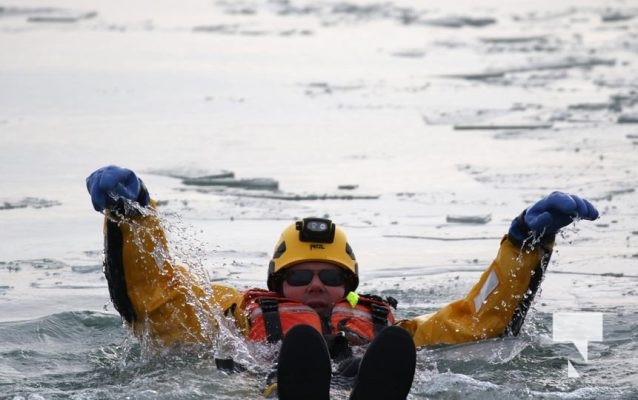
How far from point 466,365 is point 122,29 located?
15750 millimetres

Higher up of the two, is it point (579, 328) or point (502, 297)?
point (502, 297)

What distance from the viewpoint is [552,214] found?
6.89 m

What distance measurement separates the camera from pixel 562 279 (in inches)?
364

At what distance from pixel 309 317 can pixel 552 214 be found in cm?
126

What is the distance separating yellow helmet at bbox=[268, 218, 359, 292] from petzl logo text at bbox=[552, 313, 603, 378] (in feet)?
4.13

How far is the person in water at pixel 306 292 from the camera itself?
699 cm

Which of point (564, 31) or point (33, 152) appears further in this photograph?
point (564, 31)

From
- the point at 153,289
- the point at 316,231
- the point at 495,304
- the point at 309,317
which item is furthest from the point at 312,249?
the point at 495,304

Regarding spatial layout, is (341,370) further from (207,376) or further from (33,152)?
(33,152)

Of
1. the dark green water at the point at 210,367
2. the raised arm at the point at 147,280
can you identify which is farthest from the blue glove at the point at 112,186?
the dark green water at the point at 210,367

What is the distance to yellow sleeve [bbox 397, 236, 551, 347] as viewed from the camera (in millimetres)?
7230

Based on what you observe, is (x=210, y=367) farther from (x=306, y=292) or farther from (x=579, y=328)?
(x=579, y=328)

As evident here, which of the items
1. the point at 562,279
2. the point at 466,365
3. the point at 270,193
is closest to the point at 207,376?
the point at 466,365

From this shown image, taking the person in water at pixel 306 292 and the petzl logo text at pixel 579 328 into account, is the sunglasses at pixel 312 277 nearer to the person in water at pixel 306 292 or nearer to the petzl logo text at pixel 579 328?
the person in water at pixel 306 292
